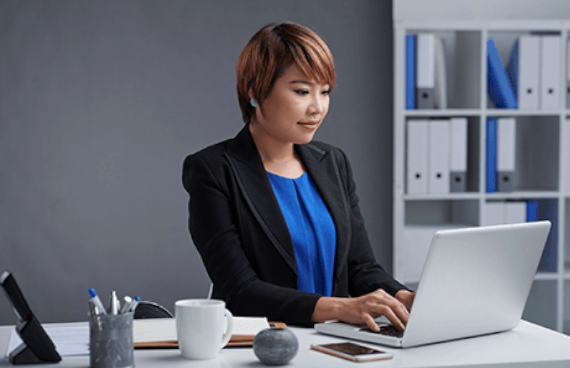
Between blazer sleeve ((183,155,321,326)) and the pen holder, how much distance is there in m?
0.41

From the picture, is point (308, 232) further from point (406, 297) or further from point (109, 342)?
point (109, 342)

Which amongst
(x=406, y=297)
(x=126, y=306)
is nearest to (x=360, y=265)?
(x=406, y=297)

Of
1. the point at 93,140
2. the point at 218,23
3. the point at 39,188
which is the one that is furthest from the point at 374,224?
the point at 39,188

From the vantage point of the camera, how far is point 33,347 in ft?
3.05

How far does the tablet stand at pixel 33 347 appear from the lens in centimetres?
93

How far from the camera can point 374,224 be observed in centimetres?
326

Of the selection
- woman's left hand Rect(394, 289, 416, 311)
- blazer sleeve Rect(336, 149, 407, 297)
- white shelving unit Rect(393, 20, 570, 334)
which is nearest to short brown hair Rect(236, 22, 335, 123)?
blazer sleeve Rect(336, 149, 407, 297)

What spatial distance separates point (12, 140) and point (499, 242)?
9.06 feet

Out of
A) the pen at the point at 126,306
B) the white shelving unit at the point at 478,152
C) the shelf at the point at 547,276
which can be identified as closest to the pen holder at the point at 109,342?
the pen at the point at 126,306

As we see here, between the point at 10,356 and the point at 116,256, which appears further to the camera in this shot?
the point at 116,256

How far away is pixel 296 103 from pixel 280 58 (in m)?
0.12

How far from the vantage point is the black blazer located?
1306 mm

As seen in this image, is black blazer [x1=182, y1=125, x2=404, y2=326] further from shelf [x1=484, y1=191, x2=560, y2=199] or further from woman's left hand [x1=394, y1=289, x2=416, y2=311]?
shelf [x1=484, y1=191, x2=560, y2=199]

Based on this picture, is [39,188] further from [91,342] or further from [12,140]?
[91,342]
